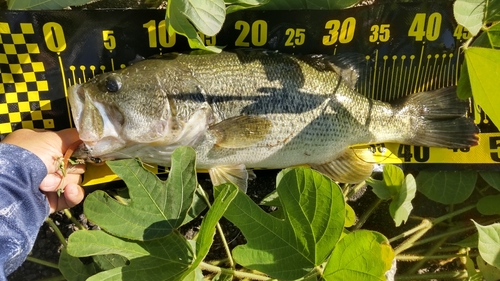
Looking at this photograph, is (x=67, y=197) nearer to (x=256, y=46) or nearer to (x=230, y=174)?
→ (x=230, y=174)

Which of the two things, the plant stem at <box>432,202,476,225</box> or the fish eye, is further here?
the plant stem at <box>432,202,476,225</box>

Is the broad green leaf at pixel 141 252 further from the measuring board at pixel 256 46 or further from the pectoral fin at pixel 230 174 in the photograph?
the measuring board at pixel 256 46

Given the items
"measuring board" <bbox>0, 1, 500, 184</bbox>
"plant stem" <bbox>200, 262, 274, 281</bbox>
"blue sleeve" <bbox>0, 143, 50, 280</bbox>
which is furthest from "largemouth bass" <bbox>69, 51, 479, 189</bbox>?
"plant stem" <bbox>200, 262, 274, 281</bbox>

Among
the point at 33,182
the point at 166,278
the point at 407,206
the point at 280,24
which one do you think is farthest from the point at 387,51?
the point at 33,182

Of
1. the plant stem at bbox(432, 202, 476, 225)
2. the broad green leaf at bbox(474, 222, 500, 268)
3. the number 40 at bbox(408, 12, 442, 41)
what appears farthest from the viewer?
the plant stem at bbox(432, 202, 476, 225)

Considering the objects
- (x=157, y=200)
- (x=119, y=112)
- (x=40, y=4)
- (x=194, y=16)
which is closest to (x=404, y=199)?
(x=157, y=200)

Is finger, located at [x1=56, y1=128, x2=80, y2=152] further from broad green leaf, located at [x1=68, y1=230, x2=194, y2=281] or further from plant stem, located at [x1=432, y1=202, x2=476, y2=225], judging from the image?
plant stem, located at [x1=432, y1=202, x2=476, y2=225]
